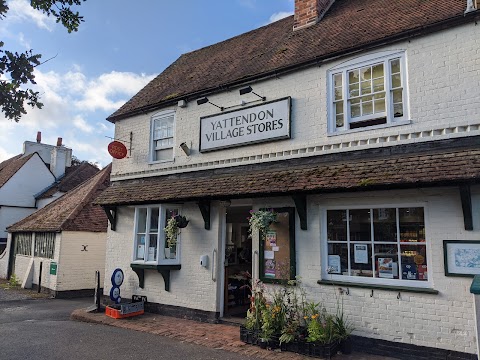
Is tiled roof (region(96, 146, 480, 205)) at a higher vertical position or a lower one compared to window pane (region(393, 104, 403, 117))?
lower

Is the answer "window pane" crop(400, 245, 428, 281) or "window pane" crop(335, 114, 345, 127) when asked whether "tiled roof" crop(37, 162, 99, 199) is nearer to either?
"window pane" crop(335, 114, 345, 127)

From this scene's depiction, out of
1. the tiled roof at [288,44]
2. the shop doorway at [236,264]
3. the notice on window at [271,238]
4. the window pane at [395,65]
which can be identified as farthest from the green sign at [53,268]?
the window pane at [395,65]

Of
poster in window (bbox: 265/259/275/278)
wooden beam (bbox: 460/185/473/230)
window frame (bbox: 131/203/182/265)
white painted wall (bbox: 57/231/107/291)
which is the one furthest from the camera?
white painted wall (bbox: 57/231/107/291)

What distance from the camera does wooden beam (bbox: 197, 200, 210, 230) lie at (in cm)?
936

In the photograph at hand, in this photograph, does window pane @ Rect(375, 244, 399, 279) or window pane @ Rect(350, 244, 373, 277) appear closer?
window pane @ Rect(375, 244, 399, 279)

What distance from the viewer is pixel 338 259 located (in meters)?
7.58

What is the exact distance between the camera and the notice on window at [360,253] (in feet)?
23.9

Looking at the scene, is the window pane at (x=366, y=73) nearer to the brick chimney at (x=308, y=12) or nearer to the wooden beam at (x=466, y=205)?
the wooden beam at (x=466, y=205)

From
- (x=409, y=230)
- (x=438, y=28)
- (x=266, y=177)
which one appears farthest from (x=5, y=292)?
(x=438, y=28)

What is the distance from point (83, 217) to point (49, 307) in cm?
419

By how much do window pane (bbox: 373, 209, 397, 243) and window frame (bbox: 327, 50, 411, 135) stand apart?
68.0 inches

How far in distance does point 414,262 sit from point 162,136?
775 centimetres

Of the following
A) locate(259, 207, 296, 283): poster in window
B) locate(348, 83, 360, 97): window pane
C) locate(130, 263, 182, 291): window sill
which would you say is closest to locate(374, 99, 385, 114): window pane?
locate(348, 83, 360, 97): window pane

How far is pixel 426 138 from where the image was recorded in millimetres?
6906
